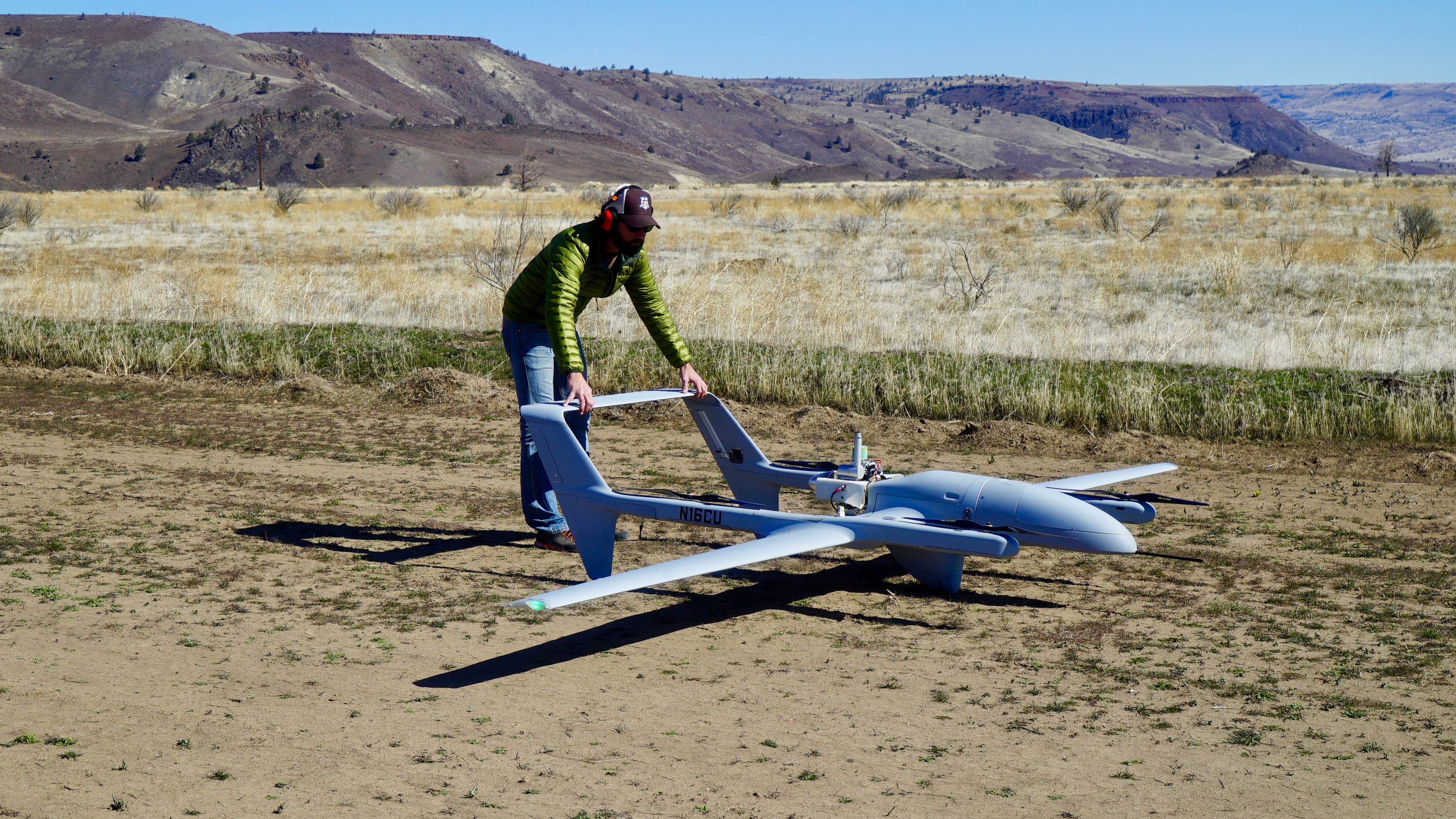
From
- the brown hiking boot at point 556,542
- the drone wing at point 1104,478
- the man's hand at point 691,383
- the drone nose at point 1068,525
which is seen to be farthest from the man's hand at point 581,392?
the drone wing at point 1104,478

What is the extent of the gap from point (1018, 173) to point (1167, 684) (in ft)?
553

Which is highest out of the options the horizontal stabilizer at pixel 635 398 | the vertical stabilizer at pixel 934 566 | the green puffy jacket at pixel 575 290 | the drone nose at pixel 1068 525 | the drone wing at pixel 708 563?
the green puffy jacket at pixel 575 290

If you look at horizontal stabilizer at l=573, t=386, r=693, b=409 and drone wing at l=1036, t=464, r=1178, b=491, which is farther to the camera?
drone wing at l=1036, t=464, r=1178, b=491

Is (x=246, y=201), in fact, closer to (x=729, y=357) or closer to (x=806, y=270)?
(x=806, y=270)

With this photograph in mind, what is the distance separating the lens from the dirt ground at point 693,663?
394 centimetres

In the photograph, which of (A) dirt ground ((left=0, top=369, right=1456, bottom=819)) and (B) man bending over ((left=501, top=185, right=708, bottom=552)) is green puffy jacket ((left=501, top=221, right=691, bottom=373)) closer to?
(B) man bending over ((left=501, top=185, right=708, bottom=552))

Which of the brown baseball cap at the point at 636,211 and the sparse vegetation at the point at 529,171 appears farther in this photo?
the sparse vegetation at the point at 529,171

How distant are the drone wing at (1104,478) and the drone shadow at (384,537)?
3466 mm

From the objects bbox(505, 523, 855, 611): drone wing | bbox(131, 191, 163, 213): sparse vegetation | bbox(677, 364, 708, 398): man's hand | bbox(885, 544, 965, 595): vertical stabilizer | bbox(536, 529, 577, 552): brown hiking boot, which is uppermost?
bbox(131, 191, 163, 213): sparse vegetation

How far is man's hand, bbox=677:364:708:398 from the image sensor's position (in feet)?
22.3

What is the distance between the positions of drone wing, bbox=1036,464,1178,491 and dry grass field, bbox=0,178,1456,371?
21.0 feet

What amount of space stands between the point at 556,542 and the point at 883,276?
1764 cm

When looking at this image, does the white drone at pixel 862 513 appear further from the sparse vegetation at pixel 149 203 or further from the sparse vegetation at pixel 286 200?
the sparse vegetation at pixel 149 203

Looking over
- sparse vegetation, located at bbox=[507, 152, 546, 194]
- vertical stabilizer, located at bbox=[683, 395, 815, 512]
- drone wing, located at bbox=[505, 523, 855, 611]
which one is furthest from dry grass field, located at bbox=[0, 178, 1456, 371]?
sparse vegetation, located at bbox=[507, 152, 546, 194]
